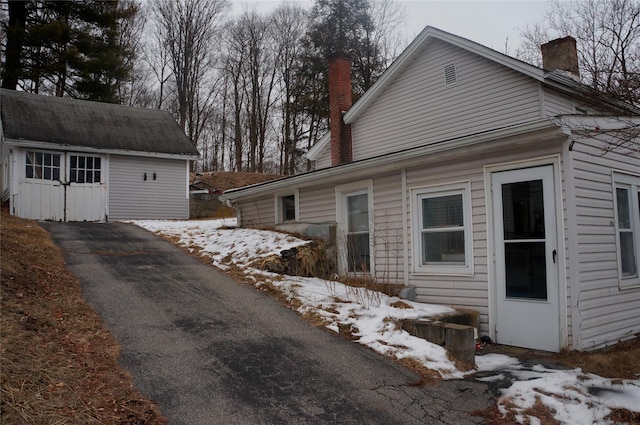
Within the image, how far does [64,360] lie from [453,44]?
1019 centimetres

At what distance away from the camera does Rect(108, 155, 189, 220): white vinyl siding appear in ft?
56.9

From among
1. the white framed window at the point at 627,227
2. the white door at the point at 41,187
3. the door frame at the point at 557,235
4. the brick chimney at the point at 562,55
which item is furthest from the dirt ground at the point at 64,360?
the white door at the point at 41,187

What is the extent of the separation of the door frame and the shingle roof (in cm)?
1463

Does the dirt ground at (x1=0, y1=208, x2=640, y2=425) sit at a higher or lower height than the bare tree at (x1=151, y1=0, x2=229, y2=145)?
lower

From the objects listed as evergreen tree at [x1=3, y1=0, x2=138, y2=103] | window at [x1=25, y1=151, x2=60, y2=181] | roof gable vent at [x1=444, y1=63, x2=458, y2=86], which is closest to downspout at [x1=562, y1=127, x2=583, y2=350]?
roof gable vent at [x1=444, y1=63, x2=458, y2=86]

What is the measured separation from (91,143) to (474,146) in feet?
48.4

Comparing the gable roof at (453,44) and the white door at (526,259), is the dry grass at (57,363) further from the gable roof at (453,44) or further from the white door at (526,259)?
the gable roof at (453,44)

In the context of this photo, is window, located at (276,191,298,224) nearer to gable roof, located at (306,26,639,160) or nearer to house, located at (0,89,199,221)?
gable roof, located at (306,26,639,160)

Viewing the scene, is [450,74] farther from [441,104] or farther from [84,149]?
[84,149]

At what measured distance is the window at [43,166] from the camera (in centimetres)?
1556

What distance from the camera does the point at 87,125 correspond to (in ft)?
58.1

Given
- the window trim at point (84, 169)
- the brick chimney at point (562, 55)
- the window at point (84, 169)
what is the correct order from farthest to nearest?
the window at point (84, 169)
the window trim at point (84, 169)
the brick chimney at point (562, 55)

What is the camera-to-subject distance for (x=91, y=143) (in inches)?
663

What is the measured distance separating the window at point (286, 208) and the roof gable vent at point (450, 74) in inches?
182
